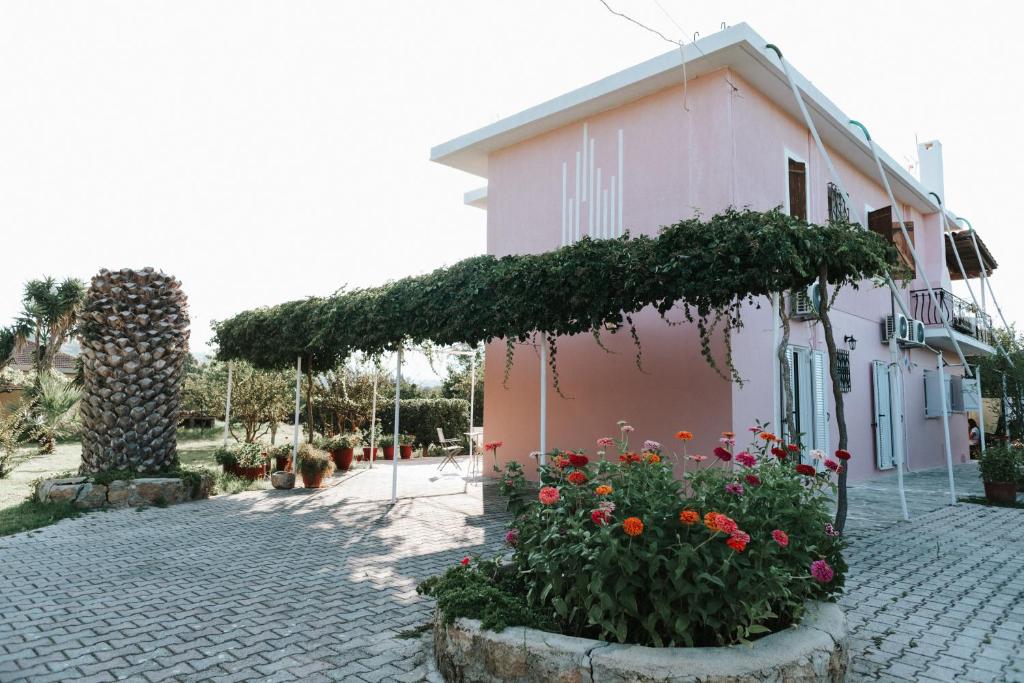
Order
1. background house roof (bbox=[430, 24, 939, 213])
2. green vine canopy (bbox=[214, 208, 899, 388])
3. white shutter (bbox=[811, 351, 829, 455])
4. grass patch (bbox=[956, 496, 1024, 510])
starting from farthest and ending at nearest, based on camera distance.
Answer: white shutter (bbox=[811, 351, 829, 455])
grass patch (bbox=[956, 496, 1024, 510])
background house roof (bbox=[430, 24, 939, 213])
green vine canopy (bbox=[214, 208, 899, 388])

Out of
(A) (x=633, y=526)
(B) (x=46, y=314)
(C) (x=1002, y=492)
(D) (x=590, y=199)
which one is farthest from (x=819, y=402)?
(B) (x=46, y=314)

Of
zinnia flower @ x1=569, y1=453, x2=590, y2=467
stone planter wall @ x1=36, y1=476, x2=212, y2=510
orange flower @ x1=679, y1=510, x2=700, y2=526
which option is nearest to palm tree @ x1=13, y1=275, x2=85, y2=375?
stone planter wall @ x1=36, y1=476, x2=212, y2=510

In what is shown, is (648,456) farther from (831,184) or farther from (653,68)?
(831,184)

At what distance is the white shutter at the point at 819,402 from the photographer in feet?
29.2

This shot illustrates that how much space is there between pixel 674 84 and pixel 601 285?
390 cm

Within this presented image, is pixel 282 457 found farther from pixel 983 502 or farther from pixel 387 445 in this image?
pixel 983 502

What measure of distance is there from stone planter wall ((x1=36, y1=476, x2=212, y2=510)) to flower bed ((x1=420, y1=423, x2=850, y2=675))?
6.22 m

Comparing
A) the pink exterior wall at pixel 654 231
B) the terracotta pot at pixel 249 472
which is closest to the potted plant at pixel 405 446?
the terracotta pot at pixel 249 472

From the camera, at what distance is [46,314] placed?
21.0 meters

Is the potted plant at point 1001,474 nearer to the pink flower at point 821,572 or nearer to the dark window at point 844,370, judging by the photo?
the dark window at point 844,370

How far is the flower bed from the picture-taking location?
7.83 ft

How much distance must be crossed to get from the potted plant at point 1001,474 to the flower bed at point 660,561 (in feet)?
24.0

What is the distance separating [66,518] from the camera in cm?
701

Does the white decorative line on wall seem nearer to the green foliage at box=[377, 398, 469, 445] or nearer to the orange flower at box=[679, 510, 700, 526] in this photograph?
the orange flower at box=[679, 510, 700, 526]
